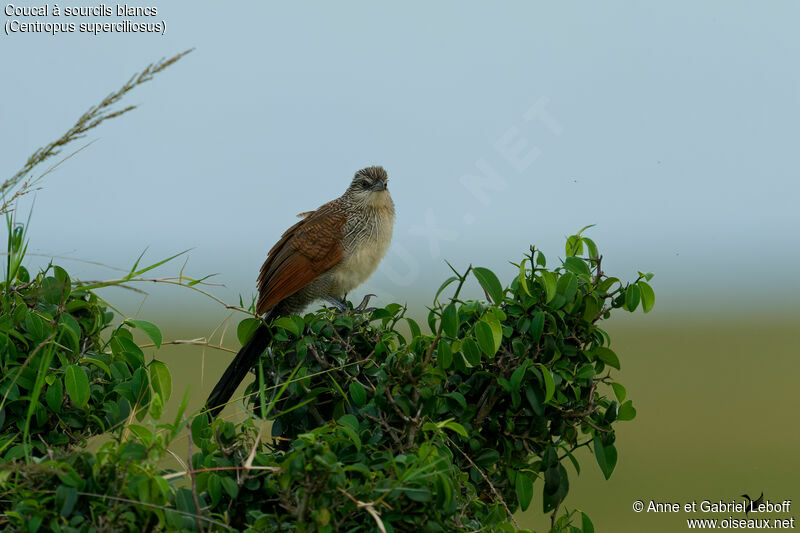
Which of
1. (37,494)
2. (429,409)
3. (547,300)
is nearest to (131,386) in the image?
(37,494)

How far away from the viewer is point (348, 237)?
2805mm

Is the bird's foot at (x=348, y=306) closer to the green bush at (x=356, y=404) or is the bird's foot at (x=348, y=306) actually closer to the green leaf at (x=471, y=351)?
the green bush at (x=356, y=404)

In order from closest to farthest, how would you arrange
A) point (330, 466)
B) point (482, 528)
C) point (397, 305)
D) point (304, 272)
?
point (330, 466) < point (482, 528) < point (397, 305) < point (304, 272)

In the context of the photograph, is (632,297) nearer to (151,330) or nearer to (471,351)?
(471,351)

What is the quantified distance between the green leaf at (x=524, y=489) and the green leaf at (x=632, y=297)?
1.54 ft

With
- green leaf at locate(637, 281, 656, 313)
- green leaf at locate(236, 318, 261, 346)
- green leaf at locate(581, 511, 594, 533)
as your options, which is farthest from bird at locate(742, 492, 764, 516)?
green leaf at locate(236, 318, 261, 346)

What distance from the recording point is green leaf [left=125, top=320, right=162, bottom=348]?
1.66 metres

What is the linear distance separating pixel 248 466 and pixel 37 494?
1.08 ft

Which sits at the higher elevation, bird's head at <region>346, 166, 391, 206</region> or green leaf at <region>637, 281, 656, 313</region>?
bird's head at <region>346, 166, 391, 206</region>

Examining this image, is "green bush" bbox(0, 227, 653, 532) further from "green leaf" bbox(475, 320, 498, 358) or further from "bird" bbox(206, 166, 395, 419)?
"bird" bbox(206, 166, 395, 419)

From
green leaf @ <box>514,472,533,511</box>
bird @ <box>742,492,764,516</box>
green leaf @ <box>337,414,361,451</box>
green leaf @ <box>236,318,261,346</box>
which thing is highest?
green leaf @ <box>236,318,261,346</box>

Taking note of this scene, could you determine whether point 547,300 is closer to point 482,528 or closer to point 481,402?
point 481,402

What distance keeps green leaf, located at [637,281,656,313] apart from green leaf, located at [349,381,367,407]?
0.70 meters

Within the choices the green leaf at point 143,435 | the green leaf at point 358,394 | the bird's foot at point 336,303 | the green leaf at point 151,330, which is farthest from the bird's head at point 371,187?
the green leaf at point 143,435
